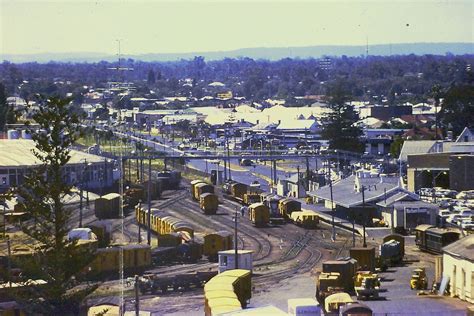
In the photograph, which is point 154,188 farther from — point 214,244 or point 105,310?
point 105,310

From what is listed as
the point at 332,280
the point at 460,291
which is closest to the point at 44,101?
the point at 332,280

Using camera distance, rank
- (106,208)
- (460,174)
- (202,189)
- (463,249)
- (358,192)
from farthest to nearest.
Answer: (202,189) < (460,174) < (358,192) < (106,208) < (463,249)

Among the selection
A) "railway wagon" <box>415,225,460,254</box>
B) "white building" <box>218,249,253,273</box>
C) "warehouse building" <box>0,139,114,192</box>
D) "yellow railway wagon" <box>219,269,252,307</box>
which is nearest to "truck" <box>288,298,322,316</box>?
"yellow railway wagon" <box>219,269,252,307</box>

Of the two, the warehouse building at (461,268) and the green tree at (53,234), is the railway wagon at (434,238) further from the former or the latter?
the green tree at (53,234)

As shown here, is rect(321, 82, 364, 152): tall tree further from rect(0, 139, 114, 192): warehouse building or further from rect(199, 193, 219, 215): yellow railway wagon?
rect(199, 193, 219, 215): yellow railway wagon

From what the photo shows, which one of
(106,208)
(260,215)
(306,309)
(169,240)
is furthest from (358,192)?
(306,309)
